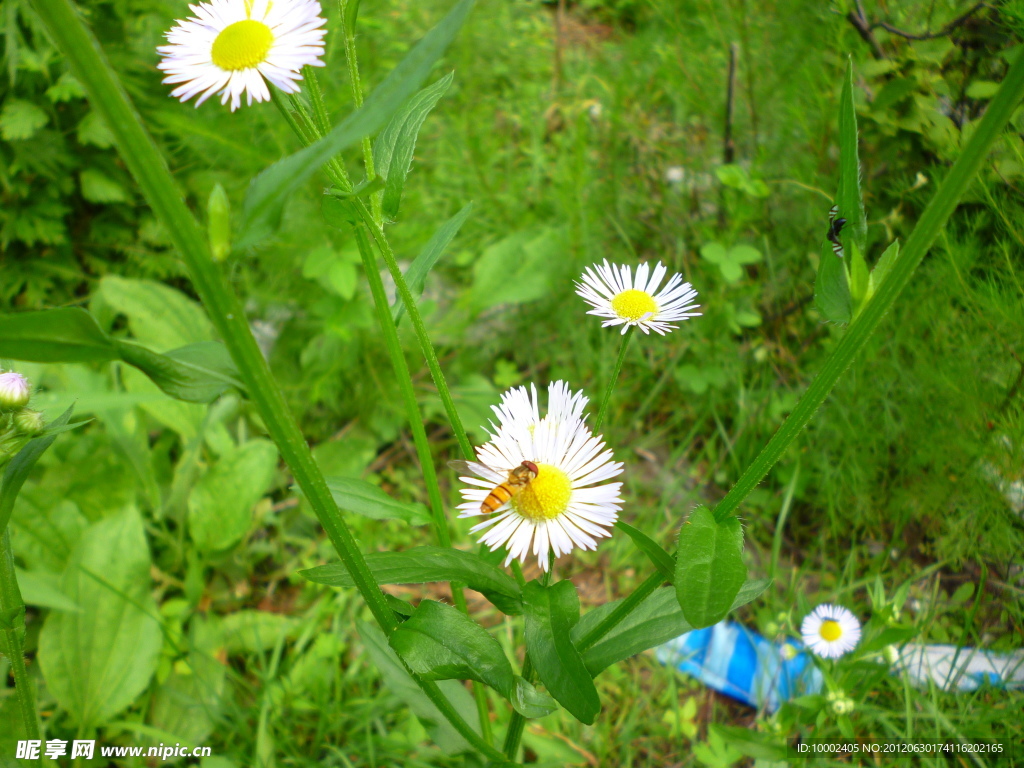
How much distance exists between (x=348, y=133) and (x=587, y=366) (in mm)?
1683

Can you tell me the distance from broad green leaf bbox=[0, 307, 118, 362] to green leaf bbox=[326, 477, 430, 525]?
0.45 m

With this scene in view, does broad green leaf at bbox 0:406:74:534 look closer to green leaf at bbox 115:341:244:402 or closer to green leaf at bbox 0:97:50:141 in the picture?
green leaf at bbox 115:341:244:402

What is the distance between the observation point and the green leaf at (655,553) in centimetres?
68

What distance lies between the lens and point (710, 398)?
2.02 m

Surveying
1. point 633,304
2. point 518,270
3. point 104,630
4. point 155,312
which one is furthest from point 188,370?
point 155,312

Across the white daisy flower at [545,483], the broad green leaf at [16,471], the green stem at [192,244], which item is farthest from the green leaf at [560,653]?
the broad green leaf at [16,471]

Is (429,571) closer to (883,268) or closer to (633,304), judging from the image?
(633,304)

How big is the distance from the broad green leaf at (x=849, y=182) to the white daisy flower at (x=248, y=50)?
1.79 feet

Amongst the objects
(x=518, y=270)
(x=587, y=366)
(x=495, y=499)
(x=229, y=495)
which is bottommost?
(x=495, y=499)

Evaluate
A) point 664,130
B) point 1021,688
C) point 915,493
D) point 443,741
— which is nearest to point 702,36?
point 664,130

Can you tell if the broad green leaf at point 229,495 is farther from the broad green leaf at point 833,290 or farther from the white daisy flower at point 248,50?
the broad green leaf at point 833,290

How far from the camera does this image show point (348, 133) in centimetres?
54

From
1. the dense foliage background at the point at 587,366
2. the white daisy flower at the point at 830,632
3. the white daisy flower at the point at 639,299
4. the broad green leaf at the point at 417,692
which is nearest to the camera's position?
the white daisy flower at the point at 639,299

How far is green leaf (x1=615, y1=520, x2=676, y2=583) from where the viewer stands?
2.22 ft
